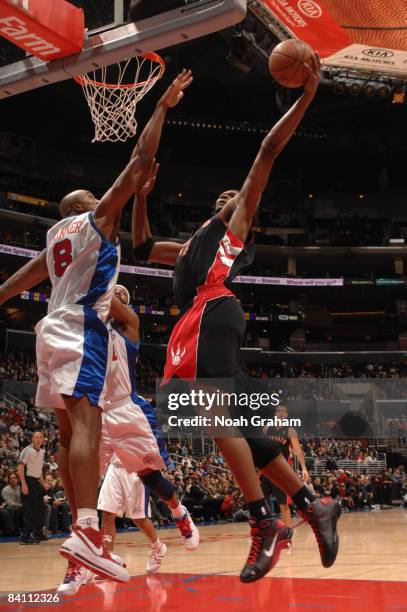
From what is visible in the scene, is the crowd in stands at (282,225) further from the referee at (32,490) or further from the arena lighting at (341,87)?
the referee at (32,490)

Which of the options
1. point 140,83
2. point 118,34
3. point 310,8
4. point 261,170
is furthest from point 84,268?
point 310,8

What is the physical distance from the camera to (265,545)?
342 centimetres

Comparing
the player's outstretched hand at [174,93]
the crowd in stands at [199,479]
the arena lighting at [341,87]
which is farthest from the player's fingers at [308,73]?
the arena lighting at [341,87]

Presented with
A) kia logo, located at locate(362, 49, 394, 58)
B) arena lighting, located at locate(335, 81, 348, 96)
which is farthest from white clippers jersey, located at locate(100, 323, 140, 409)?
arena lighting, located at locate(335, 81, 348, 96)

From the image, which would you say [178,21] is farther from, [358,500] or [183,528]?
[358,500]

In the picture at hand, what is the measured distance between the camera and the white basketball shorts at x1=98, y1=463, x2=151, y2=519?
6.27m

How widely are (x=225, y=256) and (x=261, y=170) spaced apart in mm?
502

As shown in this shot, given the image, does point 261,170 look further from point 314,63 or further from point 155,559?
point 155,559

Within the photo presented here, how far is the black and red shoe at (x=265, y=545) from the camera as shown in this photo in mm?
3336

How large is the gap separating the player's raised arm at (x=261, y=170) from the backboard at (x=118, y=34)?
5.16 ft

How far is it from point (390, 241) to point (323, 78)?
59.9 feet

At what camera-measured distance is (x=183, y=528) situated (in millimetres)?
5461

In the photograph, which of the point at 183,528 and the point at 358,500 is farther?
the point at 358,500

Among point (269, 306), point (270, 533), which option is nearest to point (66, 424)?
point (270, 533)
